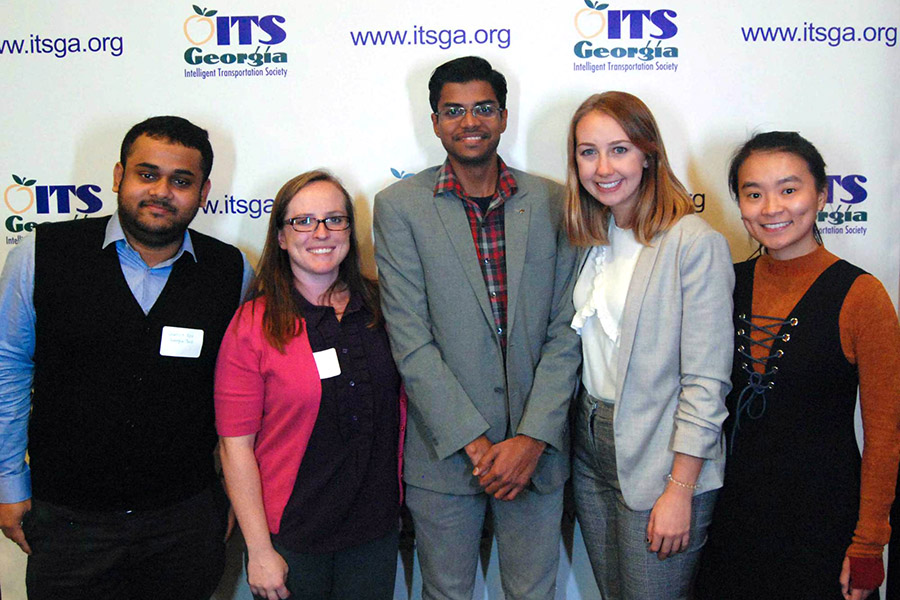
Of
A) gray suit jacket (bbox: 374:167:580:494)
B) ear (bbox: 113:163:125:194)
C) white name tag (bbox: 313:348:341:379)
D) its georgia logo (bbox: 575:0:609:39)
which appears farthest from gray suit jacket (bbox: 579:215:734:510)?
ear (bbox: 113:163:125:194)

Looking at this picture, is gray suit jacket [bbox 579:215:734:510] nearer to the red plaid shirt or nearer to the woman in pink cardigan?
the red plaid shirt

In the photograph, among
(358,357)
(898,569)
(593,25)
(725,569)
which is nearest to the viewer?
(725,569)

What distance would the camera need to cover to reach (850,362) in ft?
5.32

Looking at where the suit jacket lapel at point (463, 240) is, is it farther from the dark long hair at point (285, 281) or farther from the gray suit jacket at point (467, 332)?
the dark long hair at point (285, 281)

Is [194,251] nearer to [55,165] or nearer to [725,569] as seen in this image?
[55,165]

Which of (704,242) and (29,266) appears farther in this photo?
(29,266)

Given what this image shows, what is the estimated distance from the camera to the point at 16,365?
6.20 feet

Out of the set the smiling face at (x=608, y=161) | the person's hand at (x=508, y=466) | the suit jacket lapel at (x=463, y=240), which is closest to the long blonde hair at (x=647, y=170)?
the smiling face at (x=608, y=161)

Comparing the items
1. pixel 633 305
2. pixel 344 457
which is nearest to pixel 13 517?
pixel 344 457

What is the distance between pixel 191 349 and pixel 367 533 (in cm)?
75

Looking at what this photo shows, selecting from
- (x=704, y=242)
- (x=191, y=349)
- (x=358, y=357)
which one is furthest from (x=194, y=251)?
(x=704, y=242)

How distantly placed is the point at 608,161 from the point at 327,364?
3.18 feet

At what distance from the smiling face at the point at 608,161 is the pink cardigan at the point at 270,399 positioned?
0.94m

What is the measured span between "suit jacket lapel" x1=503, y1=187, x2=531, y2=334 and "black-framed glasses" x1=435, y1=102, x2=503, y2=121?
28 cm
